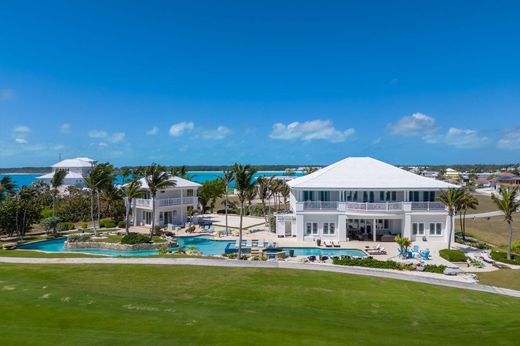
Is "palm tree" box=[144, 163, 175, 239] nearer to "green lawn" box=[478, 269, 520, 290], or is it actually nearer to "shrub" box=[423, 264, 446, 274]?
"shrub" box=[423, 264, 446, 274]

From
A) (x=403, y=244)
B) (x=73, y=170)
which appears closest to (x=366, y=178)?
(x=403, y=244)

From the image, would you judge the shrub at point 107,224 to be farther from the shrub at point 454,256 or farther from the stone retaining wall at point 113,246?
the shrub at point 454,256

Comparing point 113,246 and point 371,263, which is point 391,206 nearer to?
point 371,263

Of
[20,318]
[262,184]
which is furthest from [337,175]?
[20,318]

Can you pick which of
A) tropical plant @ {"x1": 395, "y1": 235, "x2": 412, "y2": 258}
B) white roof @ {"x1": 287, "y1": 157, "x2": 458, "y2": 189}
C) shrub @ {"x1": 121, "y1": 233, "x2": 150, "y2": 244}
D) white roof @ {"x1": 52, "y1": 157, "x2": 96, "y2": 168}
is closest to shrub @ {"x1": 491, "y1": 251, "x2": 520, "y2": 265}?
tropical plant @ {"x1": 395, "y1": 235, "x2": 412, "y2": 258}

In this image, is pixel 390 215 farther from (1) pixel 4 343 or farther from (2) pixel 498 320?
(1) pixel 4 343

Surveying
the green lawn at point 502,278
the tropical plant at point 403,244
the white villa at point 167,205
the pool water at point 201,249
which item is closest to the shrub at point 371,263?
the tropical plant at point 403,244
